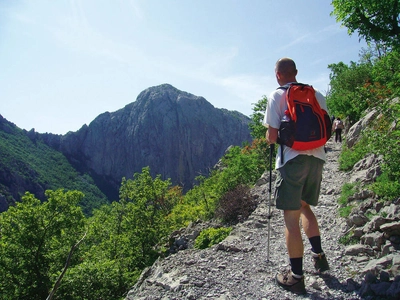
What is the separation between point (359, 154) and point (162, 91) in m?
125

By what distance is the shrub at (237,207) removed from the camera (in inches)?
361

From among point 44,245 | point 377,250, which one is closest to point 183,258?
point 377,250

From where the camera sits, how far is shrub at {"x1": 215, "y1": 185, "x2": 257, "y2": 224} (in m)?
9.16

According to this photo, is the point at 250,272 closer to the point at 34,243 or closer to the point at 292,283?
the point at 292,283

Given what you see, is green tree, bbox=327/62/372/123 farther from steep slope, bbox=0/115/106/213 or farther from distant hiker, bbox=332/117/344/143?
steep slope, bbox=0/115/106/213

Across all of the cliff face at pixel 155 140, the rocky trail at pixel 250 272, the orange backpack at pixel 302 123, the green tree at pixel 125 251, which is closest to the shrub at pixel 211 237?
the rocky trail at pixel 250 272

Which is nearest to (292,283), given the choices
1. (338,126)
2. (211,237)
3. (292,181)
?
(292,181)

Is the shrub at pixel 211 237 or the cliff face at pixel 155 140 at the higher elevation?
the cliff face at pixel 155 140

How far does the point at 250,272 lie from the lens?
14.1 feet

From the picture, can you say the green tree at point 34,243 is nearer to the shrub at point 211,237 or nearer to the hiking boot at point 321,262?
the shrub at point 211,237

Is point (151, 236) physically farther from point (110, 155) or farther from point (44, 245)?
point (110, 155)

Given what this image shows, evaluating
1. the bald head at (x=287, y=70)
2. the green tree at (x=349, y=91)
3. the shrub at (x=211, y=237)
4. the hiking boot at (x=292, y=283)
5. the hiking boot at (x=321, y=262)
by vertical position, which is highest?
the green tree at (x=349, y=91)

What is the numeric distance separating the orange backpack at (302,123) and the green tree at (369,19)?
4.70 metres

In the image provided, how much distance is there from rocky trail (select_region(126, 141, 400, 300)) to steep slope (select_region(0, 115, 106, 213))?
7303cm
